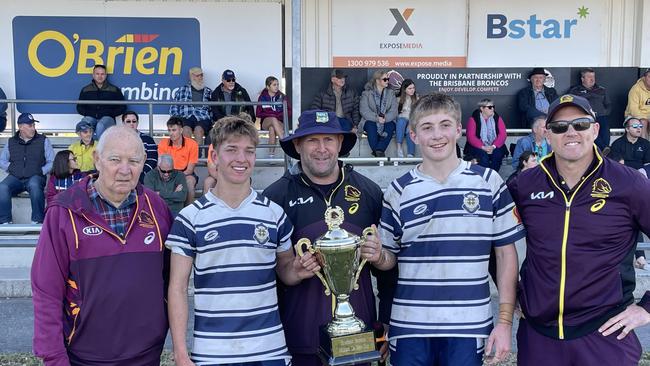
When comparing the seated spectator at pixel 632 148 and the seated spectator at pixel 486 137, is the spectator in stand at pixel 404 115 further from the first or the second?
the seated spectator at pixel 632 148

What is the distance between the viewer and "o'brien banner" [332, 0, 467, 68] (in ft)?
34.9

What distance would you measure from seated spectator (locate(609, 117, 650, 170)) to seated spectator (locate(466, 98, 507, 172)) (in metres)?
1.54

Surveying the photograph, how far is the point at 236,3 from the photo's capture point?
34.7 feet

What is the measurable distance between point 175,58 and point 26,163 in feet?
10.9

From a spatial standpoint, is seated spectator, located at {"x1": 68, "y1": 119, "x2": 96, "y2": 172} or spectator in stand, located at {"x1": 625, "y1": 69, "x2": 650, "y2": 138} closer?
seated spectator, located at {"x1": 68, "y1": 119, "x2": 96, "y2": 172}

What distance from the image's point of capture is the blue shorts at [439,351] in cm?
278

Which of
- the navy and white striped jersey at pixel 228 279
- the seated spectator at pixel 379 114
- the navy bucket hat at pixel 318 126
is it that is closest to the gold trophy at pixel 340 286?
the navy and white striped jersey at pixel 228 279

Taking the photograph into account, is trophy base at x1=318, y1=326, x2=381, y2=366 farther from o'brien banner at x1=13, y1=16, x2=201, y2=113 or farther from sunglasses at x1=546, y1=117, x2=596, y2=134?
o'brien banner at x1=13, y1=16, x2=201, y2=113

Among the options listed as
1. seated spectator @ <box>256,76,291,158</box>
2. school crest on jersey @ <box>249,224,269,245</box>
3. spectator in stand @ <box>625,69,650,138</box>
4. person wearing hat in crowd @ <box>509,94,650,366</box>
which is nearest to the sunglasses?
person wearing hat in crowd @ <box>509,94,650,366</box>

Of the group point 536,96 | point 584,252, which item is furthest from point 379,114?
point 584,252

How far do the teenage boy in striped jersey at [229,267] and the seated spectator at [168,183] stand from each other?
5.20 m

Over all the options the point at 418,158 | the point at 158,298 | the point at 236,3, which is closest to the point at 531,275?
the point at 158,298

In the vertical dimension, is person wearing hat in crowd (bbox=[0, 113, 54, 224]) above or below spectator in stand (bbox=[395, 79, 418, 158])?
below

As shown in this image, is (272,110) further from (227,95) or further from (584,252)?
(584,252)
